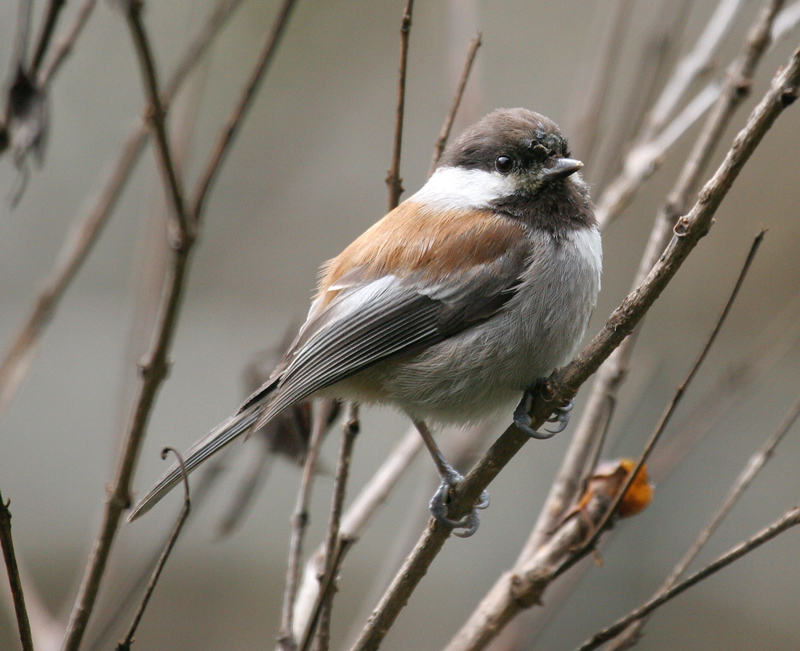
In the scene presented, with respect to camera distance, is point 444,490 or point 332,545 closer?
point 332,545

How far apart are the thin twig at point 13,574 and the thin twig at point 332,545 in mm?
520

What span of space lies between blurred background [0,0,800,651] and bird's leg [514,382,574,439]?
0.91 metres

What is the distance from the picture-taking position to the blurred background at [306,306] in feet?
14.7

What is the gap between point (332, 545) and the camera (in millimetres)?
1873

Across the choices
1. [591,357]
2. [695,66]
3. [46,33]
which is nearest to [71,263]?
[46,33]

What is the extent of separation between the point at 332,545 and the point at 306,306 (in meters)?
3.88

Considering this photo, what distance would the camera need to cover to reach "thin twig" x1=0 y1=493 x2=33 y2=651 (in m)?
1.39

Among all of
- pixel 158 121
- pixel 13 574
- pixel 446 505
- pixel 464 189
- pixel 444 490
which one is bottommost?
pixel 13 574

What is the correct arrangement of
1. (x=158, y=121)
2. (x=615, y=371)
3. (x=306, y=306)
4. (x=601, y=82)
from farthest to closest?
1. (x=306, y=306)
2. (x=601, y=82)
3. (x=615, y=371)
4. (x=158, y=121)

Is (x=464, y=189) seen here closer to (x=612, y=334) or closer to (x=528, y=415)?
(x=528, y=415)

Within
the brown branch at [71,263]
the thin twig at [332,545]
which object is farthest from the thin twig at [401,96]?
the thin twig at [332,545]

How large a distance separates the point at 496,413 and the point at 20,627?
A: 1.41 meters

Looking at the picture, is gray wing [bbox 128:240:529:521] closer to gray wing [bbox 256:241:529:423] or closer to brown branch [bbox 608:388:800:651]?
gray wing [bbox 256:241:529:423]

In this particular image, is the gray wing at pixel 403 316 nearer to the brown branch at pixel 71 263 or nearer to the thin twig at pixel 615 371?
the thin twig at pixel 615 371
